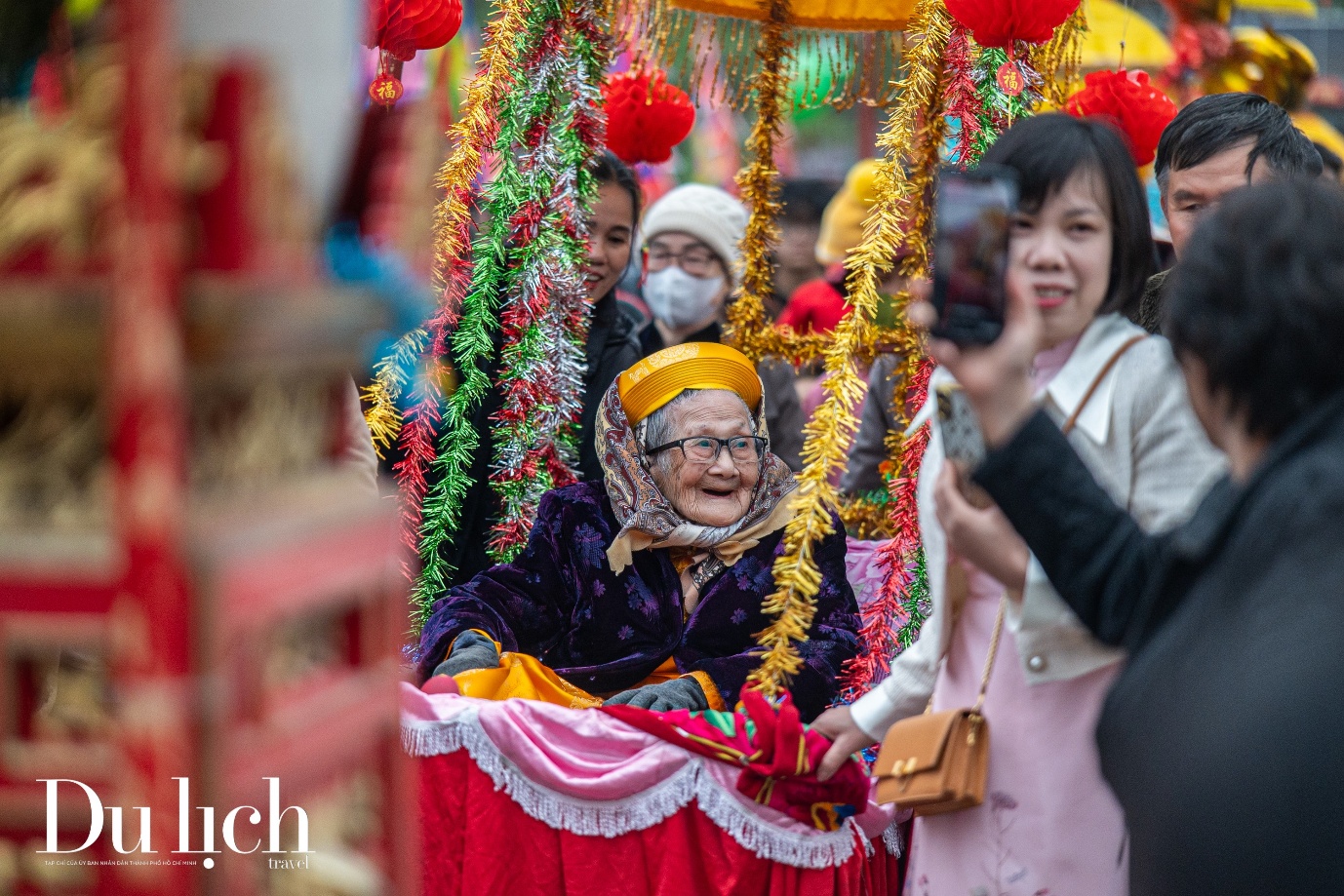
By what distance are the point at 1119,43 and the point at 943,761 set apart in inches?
216

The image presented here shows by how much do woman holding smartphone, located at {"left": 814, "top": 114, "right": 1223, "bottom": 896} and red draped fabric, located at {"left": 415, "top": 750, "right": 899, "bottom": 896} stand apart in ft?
1.94

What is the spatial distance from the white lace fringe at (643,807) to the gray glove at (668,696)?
0.24 metres

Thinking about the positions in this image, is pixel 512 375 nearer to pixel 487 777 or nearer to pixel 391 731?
pixel 487 777

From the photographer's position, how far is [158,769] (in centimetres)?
95

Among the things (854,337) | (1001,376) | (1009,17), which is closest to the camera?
(1001,376)

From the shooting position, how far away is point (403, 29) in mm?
3018

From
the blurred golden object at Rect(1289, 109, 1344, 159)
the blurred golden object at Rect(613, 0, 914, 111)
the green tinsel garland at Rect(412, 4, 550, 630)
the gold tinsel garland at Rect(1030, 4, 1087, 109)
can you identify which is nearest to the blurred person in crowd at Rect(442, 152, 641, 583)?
the green tinsel garland at Rect(412, 4, 550, 630)

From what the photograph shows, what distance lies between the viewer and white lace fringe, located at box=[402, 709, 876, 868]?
239cm

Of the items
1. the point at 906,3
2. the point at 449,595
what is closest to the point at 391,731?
the point at 449,595

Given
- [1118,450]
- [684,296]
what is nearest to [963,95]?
[1118,450]

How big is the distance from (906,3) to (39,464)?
309 cm

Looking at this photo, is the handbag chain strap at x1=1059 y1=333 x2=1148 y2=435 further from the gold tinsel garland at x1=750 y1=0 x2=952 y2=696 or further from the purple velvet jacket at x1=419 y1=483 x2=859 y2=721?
the purple velvet jacket at x1=419 y1=483 x2=859 y2=721

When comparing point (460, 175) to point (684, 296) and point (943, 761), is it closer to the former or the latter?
point (684, 296)

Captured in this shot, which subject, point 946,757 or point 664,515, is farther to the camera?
point 664,515
